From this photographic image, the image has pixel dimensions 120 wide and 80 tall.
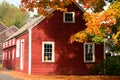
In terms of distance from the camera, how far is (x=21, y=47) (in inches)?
1650

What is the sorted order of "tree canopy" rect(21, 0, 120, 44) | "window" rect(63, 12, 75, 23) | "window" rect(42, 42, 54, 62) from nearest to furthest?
"tree canopy" rect(21, 0, 120, 44), "window" rect(42, 42, 54, 62), "window" rect(63, 12, 75, 23)

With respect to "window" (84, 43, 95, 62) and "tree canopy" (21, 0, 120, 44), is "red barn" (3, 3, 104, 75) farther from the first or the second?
"tree canopy" (21, 0, 120, 44)

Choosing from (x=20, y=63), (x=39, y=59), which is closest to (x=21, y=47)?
(x=20, y=63)

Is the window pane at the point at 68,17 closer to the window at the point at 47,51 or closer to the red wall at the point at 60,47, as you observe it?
the red wall at the point at 60,47

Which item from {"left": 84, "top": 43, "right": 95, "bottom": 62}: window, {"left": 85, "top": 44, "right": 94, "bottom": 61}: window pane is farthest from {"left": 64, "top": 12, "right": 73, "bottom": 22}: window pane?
{"left": 85, "top": 44, "right": 94, "bottom": 61}: window pane

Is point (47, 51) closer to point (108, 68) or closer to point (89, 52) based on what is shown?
point (89, 52)

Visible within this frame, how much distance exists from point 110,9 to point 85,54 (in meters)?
14.3

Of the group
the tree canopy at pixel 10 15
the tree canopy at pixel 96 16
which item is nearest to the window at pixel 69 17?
the tree canopy at pixel 96 16

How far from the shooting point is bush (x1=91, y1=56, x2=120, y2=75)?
122 ft

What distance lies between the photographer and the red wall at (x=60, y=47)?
119ft

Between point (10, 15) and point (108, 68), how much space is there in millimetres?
140077

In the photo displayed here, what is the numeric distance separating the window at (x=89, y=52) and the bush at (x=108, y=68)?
42.6 inches

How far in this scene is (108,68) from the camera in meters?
37.6

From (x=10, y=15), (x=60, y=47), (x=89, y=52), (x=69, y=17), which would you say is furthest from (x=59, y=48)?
(x=10, y=15)
